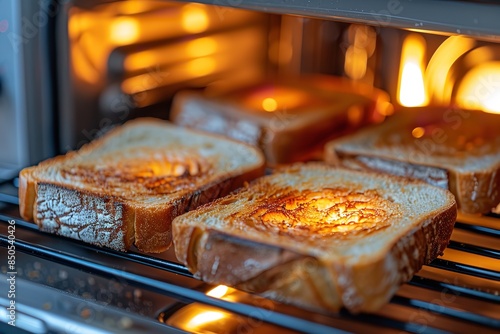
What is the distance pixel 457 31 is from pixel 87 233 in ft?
2.42

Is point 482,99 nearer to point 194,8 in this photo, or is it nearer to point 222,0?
point 194,8

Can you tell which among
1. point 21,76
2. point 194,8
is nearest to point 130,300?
point 21,76

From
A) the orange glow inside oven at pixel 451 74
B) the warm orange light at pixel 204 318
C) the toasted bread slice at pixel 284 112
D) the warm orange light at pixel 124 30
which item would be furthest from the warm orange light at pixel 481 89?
the warm orange light at pixel 204 318

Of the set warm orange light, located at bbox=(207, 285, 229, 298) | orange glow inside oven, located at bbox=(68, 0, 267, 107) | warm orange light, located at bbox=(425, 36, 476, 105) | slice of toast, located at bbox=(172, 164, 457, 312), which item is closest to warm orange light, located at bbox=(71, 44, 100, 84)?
orange glow inside oven, located at bbox=(68, 0, 267, 107)

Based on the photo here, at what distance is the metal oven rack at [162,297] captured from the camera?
1081 millimetres

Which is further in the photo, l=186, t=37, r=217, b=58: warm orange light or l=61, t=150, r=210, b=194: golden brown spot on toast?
l=186, t=37, r=217, b=58: warm orange light

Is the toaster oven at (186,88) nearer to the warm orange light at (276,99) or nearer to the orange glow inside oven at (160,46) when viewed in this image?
the orange glow inside oven at (160,46)

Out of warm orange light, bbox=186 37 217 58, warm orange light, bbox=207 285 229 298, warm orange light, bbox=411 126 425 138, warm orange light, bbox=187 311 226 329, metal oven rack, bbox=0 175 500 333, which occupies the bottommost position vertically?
warm orange light, bbox=187 311 226 329

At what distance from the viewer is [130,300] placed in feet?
3.91

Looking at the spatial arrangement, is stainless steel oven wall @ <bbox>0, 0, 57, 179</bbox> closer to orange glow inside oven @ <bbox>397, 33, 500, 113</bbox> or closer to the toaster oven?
the toaster oven

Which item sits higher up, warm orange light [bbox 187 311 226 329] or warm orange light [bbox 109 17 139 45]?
warm orange light [bbox 109 17 139 45]

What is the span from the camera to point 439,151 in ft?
5.28

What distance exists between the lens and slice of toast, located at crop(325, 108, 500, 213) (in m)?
1.49

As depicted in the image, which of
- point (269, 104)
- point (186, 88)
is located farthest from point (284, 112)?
point (186, 88)
